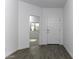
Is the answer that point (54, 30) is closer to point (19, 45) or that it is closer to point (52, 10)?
point (52, 10)

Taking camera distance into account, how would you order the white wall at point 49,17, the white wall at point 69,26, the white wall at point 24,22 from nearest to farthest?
the white wall at point 69,26 → the white wall at point 24,22 → the white wall at point 49,17

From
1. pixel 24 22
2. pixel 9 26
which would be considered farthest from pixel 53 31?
pixel 9 26

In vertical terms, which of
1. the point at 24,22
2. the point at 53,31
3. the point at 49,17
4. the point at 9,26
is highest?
the point at 49,17

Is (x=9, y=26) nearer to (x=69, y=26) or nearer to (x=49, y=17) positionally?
(x=69, y=26)

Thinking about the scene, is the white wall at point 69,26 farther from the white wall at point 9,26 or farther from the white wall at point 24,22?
the white wall at point 9,26

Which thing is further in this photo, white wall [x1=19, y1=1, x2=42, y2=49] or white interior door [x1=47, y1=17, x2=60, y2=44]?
white interior door [x1=47, y1=17, x2=60, y2=44]

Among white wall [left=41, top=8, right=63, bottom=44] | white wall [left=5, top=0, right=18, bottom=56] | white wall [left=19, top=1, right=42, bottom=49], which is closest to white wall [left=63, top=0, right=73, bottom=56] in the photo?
white wall [left=41, top=8, right=63, bottom=44]

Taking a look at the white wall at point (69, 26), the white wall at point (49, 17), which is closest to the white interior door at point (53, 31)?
the white wall at point (49, 17)

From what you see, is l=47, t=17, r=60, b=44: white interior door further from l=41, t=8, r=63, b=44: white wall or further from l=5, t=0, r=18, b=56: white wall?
l=5, t=0, r=18, b=56: white wall

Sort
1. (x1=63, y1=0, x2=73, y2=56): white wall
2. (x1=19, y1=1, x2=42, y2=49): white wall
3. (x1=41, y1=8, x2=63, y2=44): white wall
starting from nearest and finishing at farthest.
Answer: (x1=63, y1=0, x2=73, y2=56): white wall, (x1=19, y1=1, x2=42, y2=49): white wall, (x1=41, y1=8, x2=63, y2=44): white wall

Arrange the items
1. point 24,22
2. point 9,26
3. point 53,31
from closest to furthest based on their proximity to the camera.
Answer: point 9,26
point 24,22
point 53,31

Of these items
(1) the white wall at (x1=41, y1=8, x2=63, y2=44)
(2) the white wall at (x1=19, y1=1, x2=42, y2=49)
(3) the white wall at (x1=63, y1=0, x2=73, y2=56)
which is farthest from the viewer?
(1) the white wall at (x1=41, y1=8, x2=63, y2=44)
